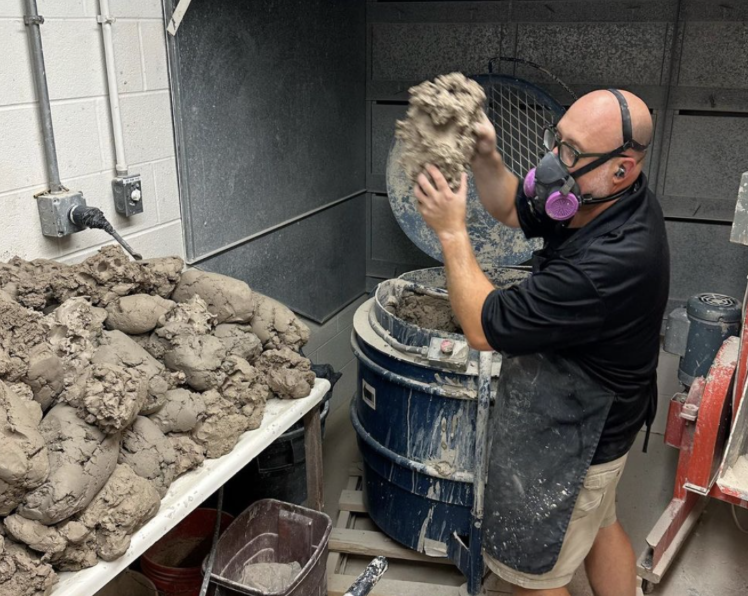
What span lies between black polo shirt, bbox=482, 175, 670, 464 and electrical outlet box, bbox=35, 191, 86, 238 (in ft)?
3.75

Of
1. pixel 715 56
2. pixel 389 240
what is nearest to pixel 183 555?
pixel 389 240

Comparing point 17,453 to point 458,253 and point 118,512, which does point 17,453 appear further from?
point 458,253

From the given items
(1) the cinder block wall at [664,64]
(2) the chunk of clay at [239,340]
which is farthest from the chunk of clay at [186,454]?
(1) the cinder block wall at [664,64]

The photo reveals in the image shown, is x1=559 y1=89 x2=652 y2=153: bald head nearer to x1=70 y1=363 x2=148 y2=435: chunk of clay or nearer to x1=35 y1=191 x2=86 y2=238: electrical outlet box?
x1=70 y1=363 x2=148 y2=435: chunk of clay

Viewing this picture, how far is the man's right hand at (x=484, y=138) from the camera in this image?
1711mm

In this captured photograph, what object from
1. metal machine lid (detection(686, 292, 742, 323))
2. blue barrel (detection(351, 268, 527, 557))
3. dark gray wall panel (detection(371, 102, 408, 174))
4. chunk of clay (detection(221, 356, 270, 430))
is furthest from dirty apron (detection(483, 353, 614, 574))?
dark gray wall panel (detection(371, 102, 408, 174))

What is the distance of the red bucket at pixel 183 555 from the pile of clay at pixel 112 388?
2.11 feet

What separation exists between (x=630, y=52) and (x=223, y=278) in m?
2.20

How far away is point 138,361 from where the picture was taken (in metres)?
1.64

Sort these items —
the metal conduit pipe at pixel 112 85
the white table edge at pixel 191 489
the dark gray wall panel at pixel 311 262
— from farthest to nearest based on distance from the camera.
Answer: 1. the dark gray wall panel at pixel 311 262
2. the metal conduit pipe at pixel 112 85
3. the white table edge at pixel 191 489

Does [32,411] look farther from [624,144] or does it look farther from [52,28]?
[624,144]

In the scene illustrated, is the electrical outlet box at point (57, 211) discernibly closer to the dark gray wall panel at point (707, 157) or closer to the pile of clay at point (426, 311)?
the pile of clay at point (426, 311)

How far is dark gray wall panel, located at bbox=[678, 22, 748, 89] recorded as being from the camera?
2.95 m

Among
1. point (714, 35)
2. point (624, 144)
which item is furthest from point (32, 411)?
point (714, 35)
